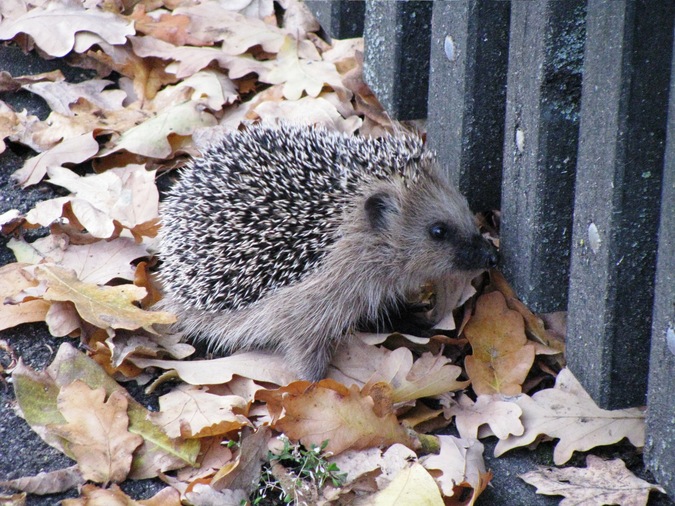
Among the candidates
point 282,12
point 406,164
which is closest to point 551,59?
point 406,164

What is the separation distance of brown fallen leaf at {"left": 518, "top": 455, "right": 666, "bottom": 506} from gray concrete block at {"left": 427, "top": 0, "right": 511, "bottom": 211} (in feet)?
4.64

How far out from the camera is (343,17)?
5.08m

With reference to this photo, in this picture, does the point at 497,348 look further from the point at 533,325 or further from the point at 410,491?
the point at 410,491

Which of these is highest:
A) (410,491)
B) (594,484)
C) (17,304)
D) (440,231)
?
(440,231)

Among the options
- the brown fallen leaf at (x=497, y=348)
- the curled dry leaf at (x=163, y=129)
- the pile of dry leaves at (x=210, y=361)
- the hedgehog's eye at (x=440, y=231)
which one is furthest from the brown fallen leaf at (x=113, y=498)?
the curled dry leaf at (x=163, y=129)

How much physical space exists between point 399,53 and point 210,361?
183cm

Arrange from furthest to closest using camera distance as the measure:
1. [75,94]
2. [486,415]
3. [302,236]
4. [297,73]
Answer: [297,73] < [75,94] < [302,236] < [486,415]

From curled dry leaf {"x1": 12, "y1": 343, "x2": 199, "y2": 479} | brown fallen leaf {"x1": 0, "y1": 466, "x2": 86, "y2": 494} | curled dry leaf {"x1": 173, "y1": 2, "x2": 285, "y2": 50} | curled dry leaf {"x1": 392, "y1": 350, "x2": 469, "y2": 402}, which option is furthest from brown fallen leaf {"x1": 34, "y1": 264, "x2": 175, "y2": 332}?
curled dry leaf {"x1": 173, "y1": 2, "x2": 285, "y2": 50}

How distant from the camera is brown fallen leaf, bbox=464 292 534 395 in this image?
3926 millimetres

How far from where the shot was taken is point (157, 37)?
608 cm

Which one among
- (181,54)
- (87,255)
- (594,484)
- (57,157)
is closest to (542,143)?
(594,484)

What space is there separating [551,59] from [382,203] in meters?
1.41

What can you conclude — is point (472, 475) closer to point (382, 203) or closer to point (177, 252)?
point (382, 203)

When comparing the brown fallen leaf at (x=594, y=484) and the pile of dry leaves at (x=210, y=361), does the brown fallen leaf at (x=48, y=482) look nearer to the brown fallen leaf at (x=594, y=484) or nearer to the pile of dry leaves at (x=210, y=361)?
the pile of dry leaves at (x=210, y=361)
